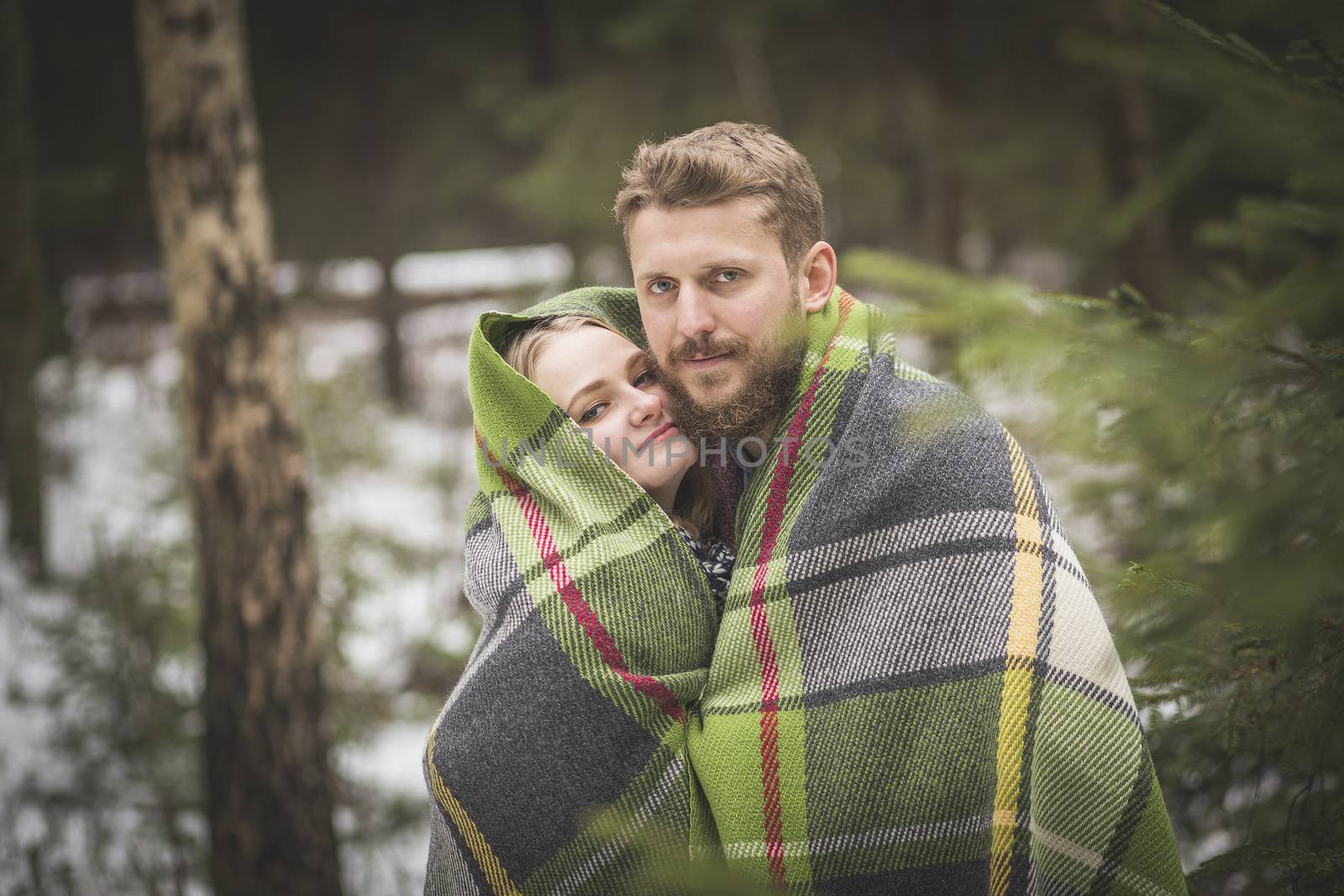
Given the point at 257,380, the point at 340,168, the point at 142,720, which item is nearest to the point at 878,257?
the point at 257,380

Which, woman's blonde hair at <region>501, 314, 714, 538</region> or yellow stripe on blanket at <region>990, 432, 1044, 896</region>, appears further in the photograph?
woman's blonde hair at <region>501, 314, 714, 538</region>

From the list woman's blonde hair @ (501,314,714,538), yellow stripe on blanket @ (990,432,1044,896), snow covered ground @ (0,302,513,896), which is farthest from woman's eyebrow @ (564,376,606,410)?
snow covered ground @ (0,302,513,896)

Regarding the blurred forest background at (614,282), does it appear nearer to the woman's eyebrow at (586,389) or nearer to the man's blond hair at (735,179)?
the man's blond hair at (735,179)

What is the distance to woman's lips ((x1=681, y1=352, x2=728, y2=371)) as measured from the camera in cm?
180

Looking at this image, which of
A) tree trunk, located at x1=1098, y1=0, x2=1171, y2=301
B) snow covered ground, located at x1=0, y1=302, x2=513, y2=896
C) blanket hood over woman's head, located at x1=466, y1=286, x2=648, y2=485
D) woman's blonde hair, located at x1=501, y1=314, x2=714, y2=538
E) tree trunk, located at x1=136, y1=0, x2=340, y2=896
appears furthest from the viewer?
tree trunk, located at x1=1098, y1=0, x2=1171, y2=301

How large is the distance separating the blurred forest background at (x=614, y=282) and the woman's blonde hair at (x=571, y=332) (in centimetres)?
59

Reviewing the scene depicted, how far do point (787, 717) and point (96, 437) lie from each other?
1303cm

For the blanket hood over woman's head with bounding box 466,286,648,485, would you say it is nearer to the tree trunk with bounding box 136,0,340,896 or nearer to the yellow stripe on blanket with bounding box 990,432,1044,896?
the yellow stripe on blanket with bounding box 990,432,1044,896

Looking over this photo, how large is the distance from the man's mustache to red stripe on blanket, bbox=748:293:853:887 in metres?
0.16

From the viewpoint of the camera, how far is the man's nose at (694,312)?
5.81ft

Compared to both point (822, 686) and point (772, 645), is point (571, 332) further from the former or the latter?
→ point (822, 686)

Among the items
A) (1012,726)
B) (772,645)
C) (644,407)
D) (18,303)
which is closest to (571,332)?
(644,407)

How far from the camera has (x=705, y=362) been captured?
1812mm

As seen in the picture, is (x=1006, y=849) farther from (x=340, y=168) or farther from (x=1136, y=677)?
(x=340, y=168)
